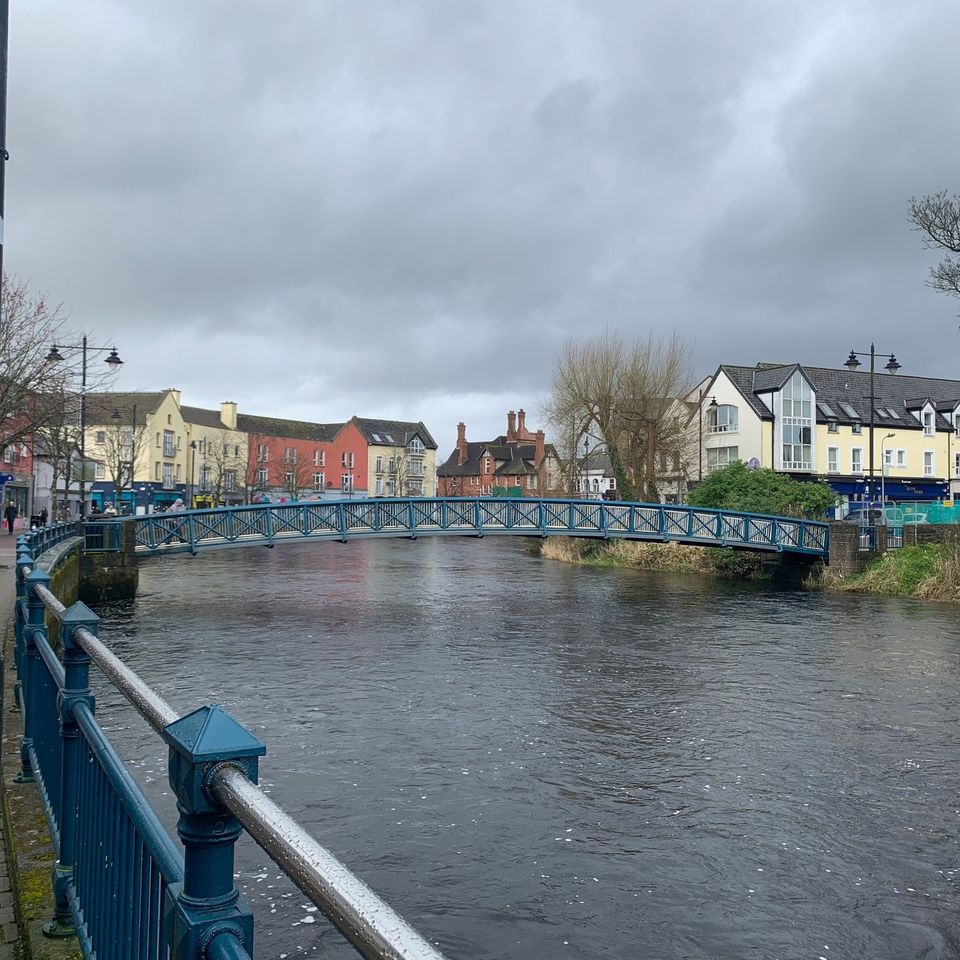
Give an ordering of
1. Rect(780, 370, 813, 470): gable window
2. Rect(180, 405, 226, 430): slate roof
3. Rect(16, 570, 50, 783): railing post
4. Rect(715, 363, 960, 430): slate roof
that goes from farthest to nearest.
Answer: Rect(180, 405, 226, 430): slate roof
Rect(715, 363, 960, 430): slate roof
Rect(780, 370, 813, 470): gable window
Rect(16, 570, 50, 783): railing post

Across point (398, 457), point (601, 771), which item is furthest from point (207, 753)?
point (398, 457)

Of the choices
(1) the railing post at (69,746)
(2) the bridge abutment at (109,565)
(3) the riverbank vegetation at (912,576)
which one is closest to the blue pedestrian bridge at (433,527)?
(2) the bridge abutment at (109,565)

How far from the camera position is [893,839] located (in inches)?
310

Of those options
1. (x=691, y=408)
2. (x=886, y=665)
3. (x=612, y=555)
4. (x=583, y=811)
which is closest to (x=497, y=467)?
(x=691, y=408)

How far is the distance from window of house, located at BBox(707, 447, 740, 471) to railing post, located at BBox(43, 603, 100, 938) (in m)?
53.8

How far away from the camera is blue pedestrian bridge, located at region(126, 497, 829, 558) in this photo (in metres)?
25.9

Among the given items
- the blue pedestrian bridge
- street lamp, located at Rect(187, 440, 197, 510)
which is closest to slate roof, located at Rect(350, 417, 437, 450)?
street lamp, located at Rect(187, 440, 197, 510)

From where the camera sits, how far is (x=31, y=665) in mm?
5320

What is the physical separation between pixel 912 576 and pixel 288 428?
73275 millimetres

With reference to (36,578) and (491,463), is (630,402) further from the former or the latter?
(491,463)

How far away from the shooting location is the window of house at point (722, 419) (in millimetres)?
55875

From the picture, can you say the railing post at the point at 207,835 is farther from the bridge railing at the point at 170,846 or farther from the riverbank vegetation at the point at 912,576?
the riverbank vegetation at the point at 912,576

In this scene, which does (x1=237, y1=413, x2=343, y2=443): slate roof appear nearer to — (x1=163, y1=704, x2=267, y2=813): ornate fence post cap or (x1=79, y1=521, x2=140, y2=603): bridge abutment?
(x1=79, y1=521, x2=140, y2=603): bridge abutment

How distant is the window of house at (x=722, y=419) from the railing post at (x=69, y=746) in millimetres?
54342
